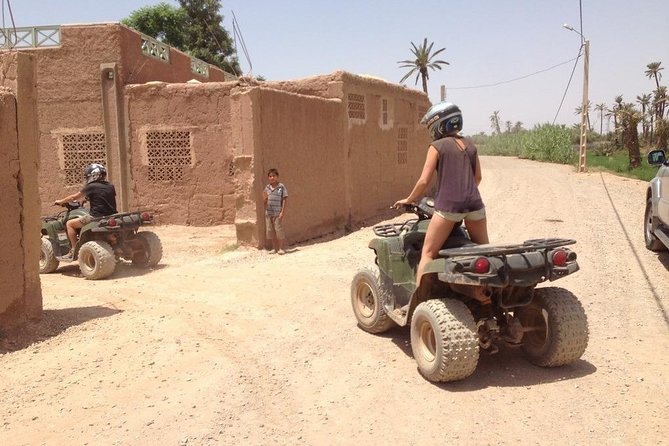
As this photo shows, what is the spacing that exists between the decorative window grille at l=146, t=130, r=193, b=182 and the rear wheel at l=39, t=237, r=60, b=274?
459cm

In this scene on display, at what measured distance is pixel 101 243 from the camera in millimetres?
7820

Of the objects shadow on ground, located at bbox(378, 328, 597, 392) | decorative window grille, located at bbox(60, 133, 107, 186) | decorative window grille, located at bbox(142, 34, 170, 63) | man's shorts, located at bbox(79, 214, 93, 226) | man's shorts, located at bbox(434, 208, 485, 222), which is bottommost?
shadow on ground, located at bbox(378, 328, 597, 392)

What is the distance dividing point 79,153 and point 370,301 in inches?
396

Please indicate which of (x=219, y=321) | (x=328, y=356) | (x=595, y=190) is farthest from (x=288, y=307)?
(x=595, y=190)

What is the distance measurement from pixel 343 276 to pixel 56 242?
4.28 metres

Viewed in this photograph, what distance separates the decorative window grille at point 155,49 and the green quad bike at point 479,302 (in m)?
11.1

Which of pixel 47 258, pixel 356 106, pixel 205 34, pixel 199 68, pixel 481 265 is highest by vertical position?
pixel 205 34

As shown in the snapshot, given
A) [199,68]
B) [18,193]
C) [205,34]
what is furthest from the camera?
[205,34]

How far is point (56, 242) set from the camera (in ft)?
27.5

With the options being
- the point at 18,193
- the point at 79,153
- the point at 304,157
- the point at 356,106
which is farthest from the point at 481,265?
the point at 79,153

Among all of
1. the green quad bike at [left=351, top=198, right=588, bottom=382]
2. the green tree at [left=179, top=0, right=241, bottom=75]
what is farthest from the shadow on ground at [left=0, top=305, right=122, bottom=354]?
the green tree at [left=179, top=0, right=241, bottom=75]

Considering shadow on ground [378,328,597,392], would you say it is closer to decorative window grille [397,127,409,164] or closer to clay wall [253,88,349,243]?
clay wall [253,88,349,243]

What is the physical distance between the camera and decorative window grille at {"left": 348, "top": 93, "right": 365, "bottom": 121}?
1244cm

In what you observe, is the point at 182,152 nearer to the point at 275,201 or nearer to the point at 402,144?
the point at 275,201
